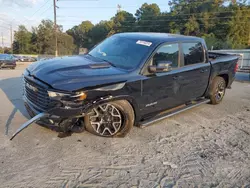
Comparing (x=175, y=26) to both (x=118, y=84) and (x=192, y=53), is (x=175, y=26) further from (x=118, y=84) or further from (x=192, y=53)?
(x=118, y=84)

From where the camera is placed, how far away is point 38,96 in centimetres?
341

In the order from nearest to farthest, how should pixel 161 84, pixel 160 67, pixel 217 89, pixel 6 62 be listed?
pixel 160 67 → pixel 161 84 → pixel 217 89 → pixel 6 62

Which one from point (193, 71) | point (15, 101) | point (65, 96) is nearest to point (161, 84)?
point (193, 71)

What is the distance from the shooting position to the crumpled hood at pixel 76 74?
127 inches

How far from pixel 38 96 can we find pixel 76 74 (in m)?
0.67

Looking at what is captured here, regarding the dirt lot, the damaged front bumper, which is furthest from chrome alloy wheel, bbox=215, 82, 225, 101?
the damaged front bumper

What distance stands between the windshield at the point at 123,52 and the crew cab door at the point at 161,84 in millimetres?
229

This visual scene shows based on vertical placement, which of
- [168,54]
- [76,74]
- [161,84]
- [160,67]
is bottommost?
[161,84]

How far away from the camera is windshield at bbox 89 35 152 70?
4.04m

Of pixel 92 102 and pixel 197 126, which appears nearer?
pixel 92 102

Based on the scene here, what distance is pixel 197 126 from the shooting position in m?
4.55

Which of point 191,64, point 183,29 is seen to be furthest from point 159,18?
point 191,64

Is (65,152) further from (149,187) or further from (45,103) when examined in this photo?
(149,187)

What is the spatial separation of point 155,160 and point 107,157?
0.68 meters
